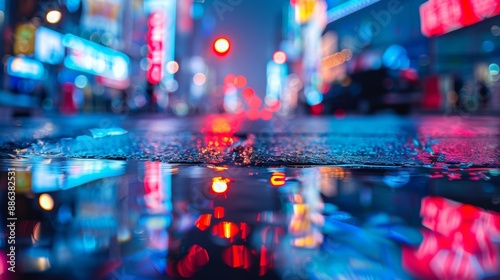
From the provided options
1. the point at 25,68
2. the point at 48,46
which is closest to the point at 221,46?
the point at 25,68

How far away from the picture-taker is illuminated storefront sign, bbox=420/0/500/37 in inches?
702

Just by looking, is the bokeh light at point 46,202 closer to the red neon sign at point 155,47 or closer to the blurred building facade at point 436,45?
the blurred building facade at point 436,45

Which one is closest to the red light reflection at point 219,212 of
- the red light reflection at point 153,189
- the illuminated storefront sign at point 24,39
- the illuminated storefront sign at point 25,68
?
the red light reflection at point 153,189

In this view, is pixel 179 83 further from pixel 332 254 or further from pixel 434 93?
pixel 332 254

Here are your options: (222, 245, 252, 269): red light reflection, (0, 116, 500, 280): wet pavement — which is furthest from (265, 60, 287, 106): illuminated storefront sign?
(222, 245, 252, 269): red light reflection

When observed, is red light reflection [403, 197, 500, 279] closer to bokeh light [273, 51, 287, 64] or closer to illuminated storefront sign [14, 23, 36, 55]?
illuminated storefront sign [14, 23, 36, 55]

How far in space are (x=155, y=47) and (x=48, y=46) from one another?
1369 cm

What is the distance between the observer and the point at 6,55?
57.2ft

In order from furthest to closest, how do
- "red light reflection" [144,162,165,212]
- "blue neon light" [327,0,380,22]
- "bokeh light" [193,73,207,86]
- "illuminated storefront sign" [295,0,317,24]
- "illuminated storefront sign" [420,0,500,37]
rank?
"bokeh light" [193,73,207,86] < "illuminated storefront sign" [295,0,317,24] < "blue neon light" [327,0,380,22] < "illuminated storefront sign" [420,0,500,37] < "red light reflection" [144,162,165,212]

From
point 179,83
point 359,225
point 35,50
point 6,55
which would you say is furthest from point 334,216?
point 179,83

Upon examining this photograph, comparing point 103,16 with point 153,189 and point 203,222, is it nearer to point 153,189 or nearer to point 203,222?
point 153,189

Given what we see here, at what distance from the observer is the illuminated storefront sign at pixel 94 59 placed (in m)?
25.0

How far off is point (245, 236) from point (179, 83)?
6628cm

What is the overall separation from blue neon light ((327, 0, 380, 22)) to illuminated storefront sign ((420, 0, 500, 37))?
12.6 metres
